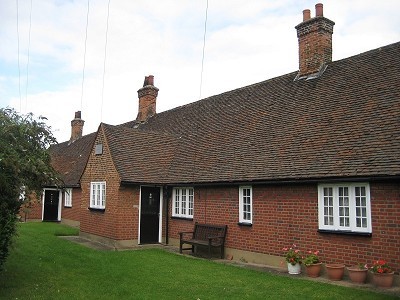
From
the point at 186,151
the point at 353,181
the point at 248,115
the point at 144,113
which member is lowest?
the point at 353,181

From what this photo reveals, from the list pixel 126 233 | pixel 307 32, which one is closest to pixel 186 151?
pixel 126 233

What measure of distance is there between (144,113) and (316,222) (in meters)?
17.8

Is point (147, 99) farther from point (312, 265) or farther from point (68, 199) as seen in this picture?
point (312, 265)

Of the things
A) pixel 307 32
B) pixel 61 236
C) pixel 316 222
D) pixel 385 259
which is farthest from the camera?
pixel 61 236

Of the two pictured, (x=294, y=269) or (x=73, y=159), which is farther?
(x=73, y=159)

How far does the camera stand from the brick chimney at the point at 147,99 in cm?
2670

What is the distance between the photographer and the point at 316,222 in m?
11.1

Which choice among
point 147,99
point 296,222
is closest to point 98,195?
point 296,222

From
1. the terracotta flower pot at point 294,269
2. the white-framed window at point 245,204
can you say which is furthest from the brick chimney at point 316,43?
the terracotta flower pot at point 294,269

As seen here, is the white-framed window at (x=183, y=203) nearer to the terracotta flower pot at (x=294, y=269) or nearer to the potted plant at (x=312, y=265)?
the terracotta flower pot at (x=294, y=269)

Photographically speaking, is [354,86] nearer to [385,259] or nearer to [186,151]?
[385,259]

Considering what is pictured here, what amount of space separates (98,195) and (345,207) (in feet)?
37.3

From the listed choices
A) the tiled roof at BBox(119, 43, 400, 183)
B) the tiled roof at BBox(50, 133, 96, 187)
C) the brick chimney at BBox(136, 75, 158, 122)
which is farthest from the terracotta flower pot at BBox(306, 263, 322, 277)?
the tiled roof at BBox(50, 133, 96, 187)

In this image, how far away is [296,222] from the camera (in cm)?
1168
